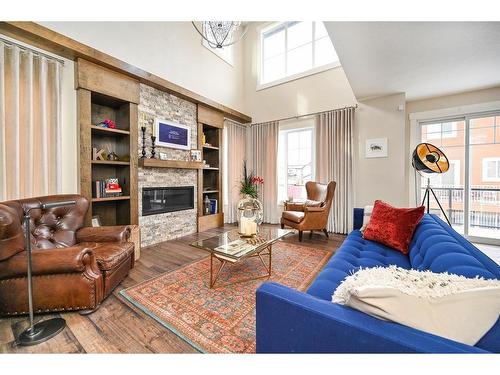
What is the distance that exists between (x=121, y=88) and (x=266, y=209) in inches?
144

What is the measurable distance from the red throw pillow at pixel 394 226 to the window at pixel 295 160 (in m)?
2.63

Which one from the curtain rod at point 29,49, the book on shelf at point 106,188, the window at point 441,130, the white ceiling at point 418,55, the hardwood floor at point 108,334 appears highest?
the curtain rod at point 29,49

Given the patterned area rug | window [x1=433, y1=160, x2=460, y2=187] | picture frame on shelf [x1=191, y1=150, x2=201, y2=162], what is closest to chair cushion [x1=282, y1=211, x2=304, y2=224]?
the patterned area rug

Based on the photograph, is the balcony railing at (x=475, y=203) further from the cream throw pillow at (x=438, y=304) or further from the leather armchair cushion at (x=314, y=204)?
the cream throw pillow at (x=438, y=304)

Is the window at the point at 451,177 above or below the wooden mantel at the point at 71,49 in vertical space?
below

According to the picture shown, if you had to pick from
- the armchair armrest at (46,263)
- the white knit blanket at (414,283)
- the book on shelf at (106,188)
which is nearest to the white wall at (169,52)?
the book on shelf at (106,188)

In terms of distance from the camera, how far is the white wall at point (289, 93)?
13.8 ft

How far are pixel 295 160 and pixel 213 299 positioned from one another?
3835 mm

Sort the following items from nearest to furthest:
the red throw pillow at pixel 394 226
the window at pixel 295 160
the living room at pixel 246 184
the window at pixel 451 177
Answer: the living room at pixel 246 184, the red throw pillow at pixel 394 226, the window at pixel 451 177, the window at pixel 295 160

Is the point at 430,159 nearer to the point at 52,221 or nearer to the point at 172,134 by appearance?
the point at 172,134

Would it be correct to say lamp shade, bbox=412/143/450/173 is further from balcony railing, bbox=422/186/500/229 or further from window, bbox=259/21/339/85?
window, bbox=259/21/339/85

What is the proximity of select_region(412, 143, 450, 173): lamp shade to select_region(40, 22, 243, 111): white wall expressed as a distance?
3.81 meters

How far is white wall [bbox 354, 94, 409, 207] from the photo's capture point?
3.54m

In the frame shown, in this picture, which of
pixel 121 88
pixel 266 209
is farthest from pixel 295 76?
pixel 121 88
